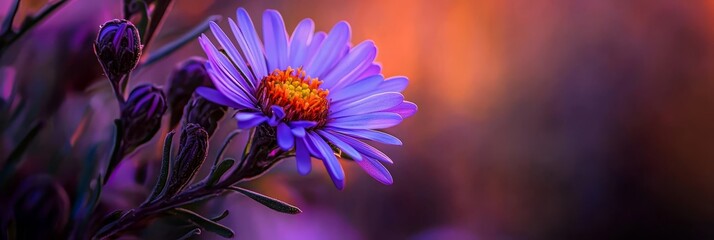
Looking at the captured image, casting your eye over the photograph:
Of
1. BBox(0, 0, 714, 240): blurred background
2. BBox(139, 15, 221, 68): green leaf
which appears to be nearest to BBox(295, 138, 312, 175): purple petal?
BBox(139, 15, 221, 68): green leaf

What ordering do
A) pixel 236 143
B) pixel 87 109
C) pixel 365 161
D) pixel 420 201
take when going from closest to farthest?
pixel 365 161, pixel 87 109, pixel 236 143, pixel 420 201

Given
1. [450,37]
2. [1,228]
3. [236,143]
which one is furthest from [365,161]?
[450,37]

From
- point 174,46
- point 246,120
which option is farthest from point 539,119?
point 246,120

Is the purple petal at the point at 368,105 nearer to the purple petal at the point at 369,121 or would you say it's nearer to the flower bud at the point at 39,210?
the purple petal at the point at 369,121

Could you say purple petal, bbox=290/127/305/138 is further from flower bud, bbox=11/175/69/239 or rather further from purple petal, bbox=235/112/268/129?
flower bud, bbox=11/175/69/239

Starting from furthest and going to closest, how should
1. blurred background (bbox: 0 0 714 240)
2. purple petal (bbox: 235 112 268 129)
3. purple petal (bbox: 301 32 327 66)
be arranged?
1. blurred background (bbox: 0 0 714 240)
2. purple petal (bbox: 301 32 327 66)
3. purple petal (bbox: 235 112 268 129)

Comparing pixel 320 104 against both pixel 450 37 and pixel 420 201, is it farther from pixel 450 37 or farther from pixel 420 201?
pixel 450 37

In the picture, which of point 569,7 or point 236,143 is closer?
point 236,143
